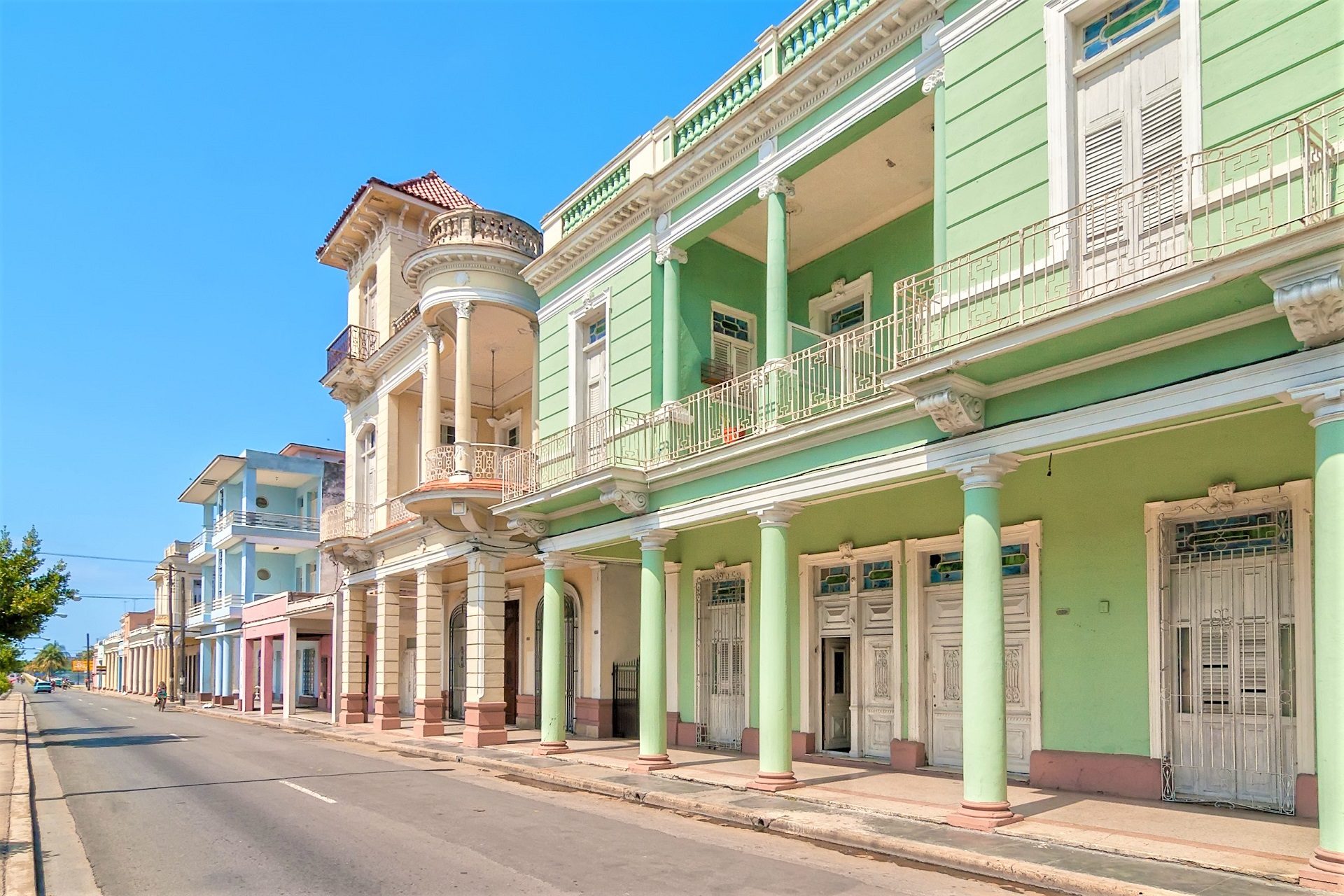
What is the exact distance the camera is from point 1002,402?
8.77 meters

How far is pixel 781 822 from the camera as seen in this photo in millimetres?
9141

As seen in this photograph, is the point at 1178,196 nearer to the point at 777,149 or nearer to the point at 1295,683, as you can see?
the point at 1295,683

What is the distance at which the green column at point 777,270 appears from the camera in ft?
38.5

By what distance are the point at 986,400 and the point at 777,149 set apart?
4.80 meters

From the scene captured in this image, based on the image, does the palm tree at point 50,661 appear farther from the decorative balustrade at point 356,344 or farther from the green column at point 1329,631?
the green column at point 1329,631

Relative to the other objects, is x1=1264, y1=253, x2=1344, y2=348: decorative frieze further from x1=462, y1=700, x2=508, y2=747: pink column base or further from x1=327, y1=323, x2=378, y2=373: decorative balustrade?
x1=327, y1=323, x2=378, y2=373: decorative balustrade

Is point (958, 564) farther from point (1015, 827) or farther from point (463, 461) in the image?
point (463, 461)

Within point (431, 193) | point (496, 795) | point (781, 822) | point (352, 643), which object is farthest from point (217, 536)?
point (781, 822)

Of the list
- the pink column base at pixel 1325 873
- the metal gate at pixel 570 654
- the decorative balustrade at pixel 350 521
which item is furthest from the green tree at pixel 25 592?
the pink column base at pixel 1325 873

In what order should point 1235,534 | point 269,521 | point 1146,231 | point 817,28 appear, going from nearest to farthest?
point 1146,231 → point 1235,534 → point 817,28 → point 269,521

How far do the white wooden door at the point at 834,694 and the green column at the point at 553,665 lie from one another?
4355 mm

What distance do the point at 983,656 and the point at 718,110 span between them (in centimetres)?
825

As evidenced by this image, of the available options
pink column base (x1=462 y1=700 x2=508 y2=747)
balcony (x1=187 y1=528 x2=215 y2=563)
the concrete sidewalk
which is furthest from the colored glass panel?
balcony (x1=187 y1=528 x2=215 y2=563)

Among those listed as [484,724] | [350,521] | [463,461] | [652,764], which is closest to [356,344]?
[350,521]
